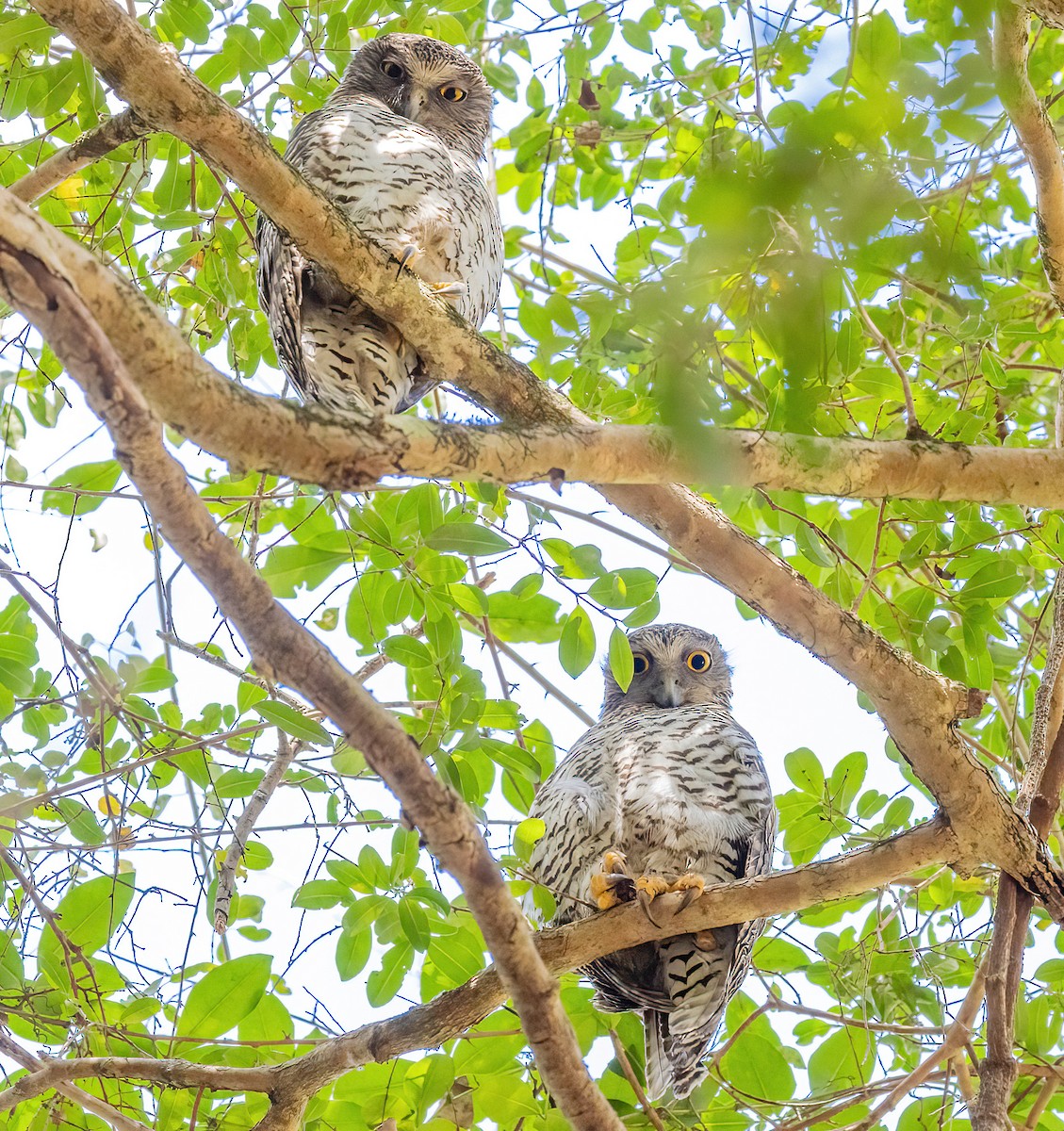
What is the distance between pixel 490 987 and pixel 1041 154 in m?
2.58

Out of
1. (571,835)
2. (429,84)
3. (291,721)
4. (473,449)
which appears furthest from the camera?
(429,84)

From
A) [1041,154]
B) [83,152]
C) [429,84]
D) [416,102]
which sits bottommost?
[1041,154]

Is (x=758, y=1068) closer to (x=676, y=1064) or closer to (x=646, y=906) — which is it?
(x=676, y=1064)

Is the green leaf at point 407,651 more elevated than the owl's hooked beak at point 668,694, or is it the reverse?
the owl's hooked beak at point 668,694

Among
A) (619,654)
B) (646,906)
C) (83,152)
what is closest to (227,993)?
(646,906)

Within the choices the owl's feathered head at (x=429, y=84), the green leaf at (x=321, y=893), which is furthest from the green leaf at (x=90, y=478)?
the owl's feathered head at (x=429, y=84)

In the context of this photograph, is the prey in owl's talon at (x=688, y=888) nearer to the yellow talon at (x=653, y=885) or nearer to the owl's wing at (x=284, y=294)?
the yellow talon at (x=653, y=885)

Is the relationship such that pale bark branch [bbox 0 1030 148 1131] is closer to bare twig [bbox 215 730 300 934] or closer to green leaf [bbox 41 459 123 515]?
bare twig [bbox 215 730 300 934]

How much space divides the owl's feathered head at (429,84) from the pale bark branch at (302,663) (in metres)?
3.56

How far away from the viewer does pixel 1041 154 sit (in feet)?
9.45

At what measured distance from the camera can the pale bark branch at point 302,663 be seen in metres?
1.41

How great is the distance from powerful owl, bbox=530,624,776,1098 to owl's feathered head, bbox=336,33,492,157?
2688 millimetres

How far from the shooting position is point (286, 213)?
259 centimetres

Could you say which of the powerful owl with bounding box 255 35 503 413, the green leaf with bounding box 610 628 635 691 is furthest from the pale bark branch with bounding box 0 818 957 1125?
the powerful owl with bounding box 255 35 503 413
